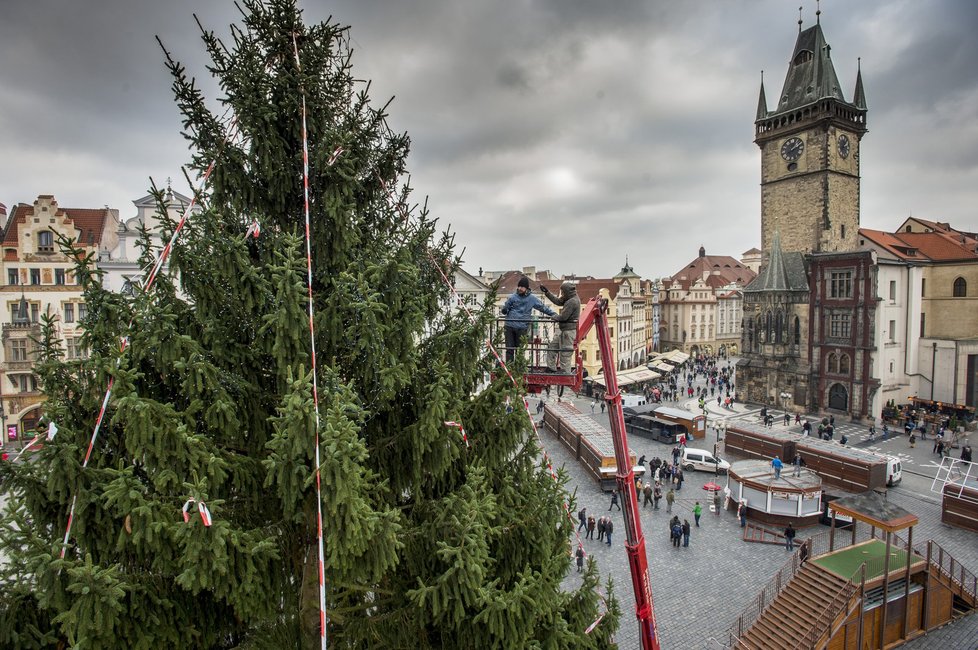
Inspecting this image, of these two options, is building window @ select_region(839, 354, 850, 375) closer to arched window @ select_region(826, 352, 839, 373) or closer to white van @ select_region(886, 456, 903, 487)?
arched window @ select_region(826, 352, 839, 373)

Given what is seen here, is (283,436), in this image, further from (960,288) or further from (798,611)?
(960,288)

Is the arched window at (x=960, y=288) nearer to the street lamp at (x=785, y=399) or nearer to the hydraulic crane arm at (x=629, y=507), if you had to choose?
the street lamp at (x=785, y=399)

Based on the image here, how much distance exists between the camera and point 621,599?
17.7 m

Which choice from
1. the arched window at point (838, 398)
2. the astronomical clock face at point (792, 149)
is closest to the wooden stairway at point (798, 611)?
the arched window at point (838, 398)

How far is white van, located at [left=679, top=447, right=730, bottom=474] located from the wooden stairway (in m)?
14.8

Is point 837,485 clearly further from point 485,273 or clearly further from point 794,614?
point 485,273

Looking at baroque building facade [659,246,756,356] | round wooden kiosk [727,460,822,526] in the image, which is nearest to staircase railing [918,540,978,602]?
round wooden kiosk [727,460,822,526]

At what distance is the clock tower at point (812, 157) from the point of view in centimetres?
5022

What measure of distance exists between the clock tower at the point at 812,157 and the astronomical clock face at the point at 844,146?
9cm

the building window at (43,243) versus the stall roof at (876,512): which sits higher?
the building window at (43,243)

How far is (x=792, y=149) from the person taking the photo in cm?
5256

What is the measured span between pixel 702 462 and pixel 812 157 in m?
36.2

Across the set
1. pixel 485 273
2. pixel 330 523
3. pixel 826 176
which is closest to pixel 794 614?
pixel 330 523

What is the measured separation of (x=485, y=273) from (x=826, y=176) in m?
41.3
